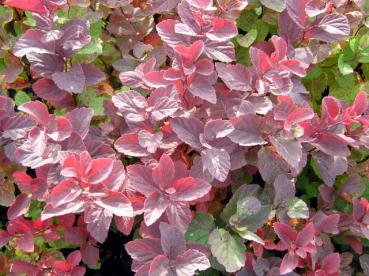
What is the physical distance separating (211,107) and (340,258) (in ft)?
1.65

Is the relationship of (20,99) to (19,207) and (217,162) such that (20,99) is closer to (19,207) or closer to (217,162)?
(19,207)

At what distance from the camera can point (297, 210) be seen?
1190mm

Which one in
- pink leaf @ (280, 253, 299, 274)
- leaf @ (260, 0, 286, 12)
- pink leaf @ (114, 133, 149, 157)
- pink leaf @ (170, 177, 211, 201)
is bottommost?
pink leaf @ (280, 253, 299, 274)

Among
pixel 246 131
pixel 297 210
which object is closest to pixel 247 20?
pixel 246 131

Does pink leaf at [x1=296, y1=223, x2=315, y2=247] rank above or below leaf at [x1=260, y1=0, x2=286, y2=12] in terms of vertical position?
below

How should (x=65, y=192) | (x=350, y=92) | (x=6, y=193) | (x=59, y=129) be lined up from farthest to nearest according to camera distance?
(x=350, y=92) → (x=6, y=193) → (x=59, y=129) → (x=65, y=192)

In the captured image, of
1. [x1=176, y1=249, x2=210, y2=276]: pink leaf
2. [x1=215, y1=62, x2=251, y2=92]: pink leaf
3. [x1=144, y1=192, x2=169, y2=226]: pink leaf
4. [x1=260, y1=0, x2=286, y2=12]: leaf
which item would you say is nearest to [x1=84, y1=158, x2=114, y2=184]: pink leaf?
[x1=144, y1=192, x2=169, y2=226]: pink leaf

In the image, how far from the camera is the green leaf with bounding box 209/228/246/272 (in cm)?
111

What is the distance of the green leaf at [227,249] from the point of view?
3.64 feet

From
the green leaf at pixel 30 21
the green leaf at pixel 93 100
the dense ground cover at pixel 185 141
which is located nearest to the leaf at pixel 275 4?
the dense ground cover at pixel 185 141

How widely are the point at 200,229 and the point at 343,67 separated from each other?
56cm

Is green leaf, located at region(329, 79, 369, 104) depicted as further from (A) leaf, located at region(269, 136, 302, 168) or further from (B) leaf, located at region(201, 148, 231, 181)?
(B) leaf, located at region(201, 148, 231, 181)

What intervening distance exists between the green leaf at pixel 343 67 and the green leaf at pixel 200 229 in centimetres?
51

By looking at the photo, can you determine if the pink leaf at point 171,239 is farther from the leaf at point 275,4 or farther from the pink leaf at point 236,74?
the leaf at point 275,4
